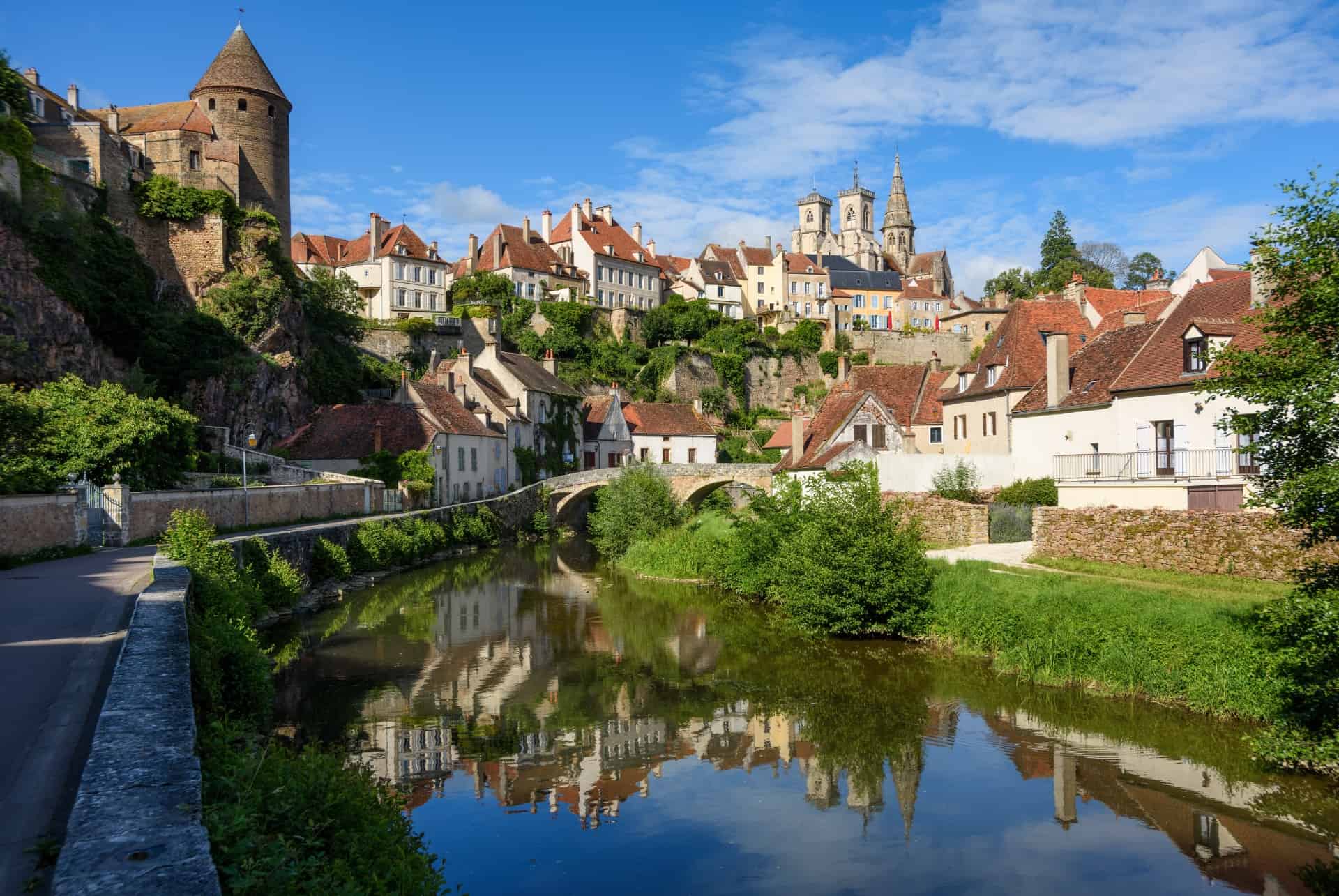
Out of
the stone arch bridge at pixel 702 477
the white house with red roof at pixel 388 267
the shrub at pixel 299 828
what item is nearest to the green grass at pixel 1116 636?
Result: the shrub at pixel 299 828

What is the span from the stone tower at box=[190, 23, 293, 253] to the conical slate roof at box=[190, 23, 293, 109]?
0.11 ft

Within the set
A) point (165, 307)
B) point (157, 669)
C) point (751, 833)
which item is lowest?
point (751, 833)

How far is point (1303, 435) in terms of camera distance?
34.5 ft

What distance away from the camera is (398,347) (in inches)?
2248

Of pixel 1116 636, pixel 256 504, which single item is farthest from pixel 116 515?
pixel 1116 636

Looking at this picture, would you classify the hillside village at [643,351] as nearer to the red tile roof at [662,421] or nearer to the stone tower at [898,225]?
the red tile roof at [662,421]

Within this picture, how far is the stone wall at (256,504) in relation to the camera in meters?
23.1

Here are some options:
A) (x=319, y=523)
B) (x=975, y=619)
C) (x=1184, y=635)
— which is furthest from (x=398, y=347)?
(x=1184, y=635)

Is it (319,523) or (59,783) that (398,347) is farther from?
(59,783)

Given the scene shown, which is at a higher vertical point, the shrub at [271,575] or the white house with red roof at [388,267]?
the white house with red roof at [388,267]

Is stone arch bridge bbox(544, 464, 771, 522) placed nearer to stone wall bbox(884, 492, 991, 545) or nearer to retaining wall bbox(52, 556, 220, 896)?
stone wall bbox(884, 492, 991, 545)

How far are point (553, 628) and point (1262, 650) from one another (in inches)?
584

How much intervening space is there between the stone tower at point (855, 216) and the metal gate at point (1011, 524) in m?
106

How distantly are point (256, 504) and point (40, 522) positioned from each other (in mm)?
7629
